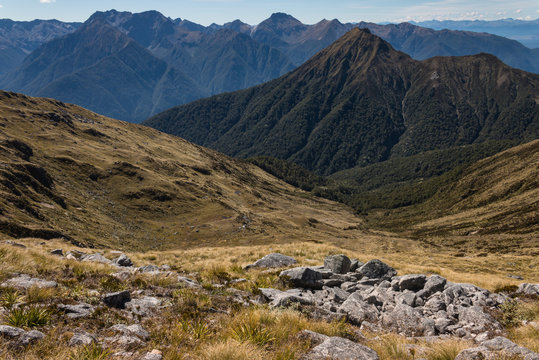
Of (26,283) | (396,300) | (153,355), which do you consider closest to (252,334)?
(153,355)

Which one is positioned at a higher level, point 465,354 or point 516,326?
point 465,354

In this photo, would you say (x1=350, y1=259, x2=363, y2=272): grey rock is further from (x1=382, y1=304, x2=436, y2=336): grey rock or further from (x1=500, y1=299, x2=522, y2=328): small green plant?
(x1=500, y1=299, x2=522, y2=328): small green plant

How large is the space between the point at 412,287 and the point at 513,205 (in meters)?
197

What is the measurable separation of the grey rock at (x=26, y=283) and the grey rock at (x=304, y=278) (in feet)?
35.1

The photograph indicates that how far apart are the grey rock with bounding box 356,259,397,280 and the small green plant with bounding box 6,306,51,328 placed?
54.7 ft

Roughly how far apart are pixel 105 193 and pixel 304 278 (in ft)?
288

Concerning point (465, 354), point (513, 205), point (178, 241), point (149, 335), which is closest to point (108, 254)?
point (149, 335)

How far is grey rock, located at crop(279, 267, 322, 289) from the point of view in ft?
53.9

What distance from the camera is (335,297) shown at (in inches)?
586

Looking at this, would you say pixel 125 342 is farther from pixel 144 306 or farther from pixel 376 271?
pixel 376 271

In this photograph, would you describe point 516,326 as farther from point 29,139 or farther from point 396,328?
point 29,139

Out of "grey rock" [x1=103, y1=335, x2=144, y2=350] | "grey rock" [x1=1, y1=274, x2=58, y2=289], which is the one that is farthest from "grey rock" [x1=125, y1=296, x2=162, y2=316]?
"grey rock" [x1=1, y1=274, x2=58, y2=289]

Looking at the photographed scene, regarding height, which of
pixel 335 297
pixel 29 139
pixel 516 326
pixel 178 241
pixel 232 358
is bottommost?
pixel 178 241

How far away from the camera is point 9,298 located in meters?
9.35
